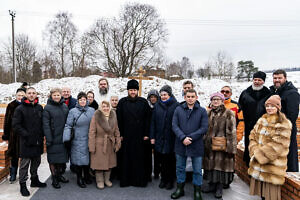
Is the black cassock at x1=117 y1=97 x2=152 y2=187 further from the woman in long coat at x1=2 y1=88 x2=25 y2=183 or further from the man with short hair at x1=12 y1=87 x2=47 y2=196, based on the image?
the woman in long coat at x1=2 y1=88 x2=25 y2=183

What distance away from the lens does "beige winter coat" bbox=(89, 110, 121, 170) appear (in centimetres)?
387

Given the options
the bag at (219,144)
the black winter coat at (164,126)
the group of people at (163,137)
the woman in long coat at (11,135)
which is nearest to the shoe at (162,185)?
A: the group of people at (163,137)

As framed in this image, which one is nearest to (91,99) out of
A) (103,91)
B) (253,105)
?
(103,91)

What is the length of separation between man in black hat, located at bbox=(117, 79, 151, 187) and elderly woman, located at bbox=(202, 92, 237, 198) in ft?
3.95

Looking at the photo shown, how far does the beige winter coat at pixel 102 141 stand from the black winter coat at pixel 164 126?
2.48 ft

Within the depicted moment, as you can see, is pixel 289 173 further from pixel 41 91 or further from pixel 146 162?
pixel 41 91

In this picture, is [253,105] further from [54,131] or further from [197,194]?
[54,131]

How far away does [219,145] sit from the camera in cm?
350

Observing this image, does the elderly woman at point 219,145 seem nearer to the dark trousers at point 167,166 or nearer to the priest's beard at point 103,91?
the dark trousers at point 167,166

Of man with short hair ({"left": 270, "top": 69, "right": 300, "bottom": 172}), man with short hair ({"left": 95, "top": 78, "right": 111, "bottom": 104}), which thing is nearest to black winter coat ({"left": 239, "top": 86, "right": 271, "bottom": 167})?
man with short hair ({"left": 270, "top": 69, "right": 300, "bottom": 172})

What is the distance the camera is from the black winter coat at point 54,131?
3.73 m

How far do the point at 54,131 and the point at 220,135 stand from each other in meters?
2.97

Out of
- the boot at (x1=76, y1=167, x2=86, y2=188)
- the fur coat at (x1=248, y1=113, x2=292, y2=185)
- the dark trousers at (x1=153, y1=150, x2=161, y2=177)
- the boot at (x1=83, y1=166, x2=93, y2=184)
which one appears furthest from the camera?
the dark trousers at (x1=153, y1=150, x2=161, y2=177)

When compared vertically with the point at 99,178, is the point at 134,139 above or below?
above
